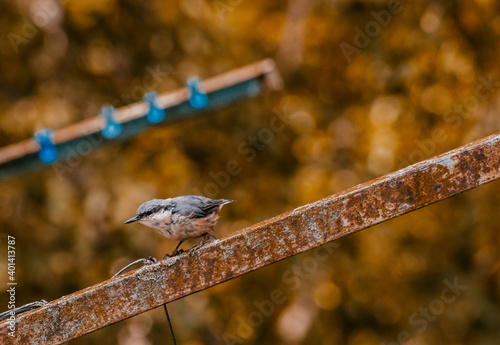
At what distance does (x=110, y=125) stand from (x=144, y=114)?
0.22 metres

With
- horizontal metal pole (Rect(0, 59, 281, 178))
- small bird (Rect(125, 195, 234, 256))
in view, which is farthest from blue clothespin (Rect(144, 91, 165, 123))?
small bird (Rect(125, 195, 234, 256))

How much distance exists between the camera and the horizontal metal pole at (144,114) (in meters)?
3.96

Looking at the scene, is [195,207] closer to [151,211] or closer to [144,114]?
[151,211]

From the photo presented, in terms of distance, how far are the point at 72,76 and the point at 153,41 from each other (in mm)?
841

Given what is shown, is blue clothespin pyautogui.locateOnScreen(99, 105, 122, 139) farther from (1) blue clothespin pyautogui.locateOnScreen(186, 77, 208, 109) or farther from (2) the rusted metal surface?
(2) the rusted metal surface

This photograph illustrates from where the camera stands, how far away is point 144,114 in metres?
3.92

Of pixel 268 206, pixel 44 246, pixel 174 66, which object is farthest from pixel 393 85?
pixel 44 246

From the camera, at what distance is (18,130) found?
5609 millimetres

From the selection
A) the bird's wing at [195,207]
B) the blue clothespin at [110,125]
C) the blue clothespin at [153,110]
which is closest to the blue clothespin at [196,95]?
the blue clothespin at [153,110]

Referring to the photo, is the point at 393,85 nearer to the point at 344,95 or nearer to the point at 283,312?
the point at 344,95

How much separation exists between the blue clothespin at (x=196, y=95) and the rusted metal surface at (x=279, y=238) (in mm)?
2188

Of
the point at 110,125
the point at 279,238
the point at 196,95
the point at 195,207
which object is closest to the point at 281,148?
the point at 196,95

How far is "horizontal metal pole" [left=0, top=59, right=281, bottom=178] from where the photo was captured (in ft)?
13.0

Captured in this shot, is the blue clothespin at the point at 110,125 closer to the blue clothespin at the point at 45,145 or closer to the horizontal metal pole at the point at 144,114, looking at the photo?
the horizontal metal pole at the point at 144,114
